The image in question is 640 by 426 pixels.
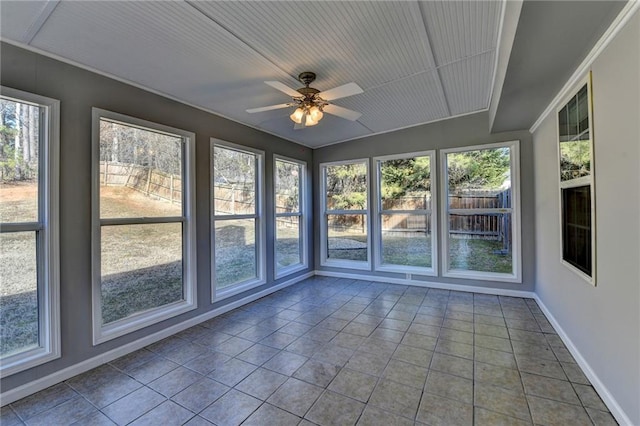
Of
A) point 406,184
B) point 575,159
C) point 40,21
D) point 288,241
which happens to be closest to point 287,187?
point 288,241

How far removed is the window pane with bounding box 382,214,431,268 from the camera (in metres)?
4.81

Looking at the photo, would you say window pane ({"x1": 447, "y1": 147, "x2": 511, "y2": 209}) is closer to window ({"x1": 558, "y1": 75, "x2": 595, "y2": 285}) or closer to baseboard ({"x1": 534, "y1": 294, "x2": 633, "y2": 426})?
window ({"x1": 558, "y1": 75, "x2": 595, "y2": 285})

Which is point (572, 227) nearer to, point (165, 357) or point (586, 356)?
point (586, 356)

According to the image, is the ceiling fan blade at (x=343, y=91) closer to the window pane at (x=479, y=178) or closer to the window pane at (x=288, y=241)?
the window pane at (x=288, y=241)

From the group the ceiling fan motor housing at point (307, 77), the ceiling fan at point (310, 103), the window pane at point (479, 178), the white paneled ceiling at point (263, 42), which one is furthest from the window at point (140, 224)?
the window pane at point (479, 178)

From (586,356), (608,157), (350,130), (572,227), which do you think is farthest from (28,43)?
(586,356)

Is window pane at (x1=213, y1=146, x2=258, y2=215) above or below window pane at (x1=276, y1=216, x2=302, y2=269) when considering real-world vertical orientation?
above

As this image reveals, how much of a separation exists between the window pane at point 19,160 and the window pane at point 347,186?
13.7 ft

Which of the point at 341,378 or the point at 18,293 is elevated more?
the point at 18,293

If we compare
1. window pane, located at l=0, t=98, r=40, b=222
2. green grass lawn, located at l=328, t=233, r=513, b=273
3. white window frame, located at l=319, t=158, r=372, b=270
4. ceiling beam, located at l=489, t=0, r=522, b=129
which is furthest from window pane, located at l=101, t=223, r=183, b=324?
ceiling beam, located at l=489, t=0, r=522, b=129

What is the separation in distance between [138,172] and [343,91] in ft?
7.19

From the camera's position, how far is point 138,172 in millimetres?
2887

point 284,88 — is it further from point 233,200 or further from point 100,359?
point 100,359

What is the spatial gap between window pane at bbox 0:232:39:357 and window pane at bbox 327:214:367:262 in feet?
13.8
